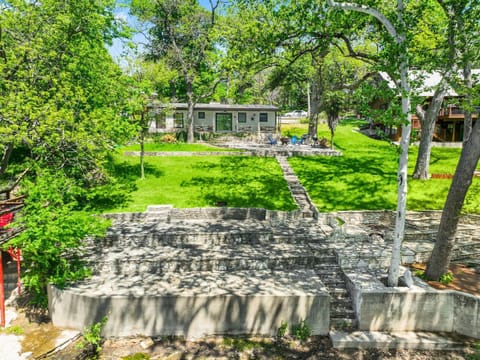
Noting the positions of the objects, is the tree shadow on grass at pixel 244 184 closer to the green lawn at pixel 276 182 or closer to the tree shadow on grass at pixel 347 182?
the green lawn at pixel 276 182

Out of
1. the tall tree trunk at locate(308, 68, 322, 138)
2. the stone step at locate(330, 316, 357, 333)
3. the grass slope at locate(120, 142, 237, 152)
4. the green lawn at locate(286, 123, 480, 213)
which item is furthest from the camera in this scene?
the tall tree trunk at locate(308, 68, 322, 138)

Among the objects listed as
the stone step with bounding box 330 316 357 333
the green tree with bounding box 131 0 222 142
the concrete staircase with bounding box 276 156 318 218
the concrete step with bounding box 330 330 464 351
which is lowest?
the concrete step with bounding box 330 330 464 351

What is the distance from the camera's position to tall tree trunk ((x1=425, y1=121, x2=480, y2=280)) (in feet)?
31.2

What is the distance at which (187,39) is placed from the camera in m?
42.1

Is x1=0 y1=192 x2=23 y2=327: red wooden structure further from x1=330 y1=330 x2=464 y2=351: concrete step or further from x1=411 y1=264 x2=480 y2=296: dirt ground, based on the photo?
x1=411 y1=264 x2=480 y2=296: dirt ground

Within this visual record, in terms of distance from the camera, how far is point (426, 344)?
8703 millimetres

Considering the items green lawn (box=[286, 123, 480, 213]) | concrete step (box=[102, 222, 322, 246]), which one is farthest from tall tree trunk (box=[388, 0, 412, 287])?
concrete step (box=[102, 222, 322, 246])

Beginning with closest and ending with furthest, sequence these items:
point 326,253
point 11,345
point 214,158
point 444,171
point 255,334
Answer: point 11,345 < point 255,334 < point 326,253 < point 444,171 < point 214,158

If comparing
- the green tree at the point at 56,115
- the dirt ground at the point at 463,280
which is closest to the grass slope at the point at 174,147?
the green tree at the point at 56,115

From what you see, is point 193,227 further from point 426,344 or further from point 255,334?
point 426,344

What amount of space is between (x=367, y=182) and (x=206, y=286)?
13.5 metres

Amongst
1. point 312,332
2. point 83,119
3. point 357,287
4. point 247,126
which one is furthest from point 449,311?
point 247,126

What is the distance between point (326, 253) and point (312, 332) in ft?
11.3

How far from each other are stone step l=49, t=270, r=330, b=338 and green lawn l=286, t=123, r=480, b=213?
6794 mm
